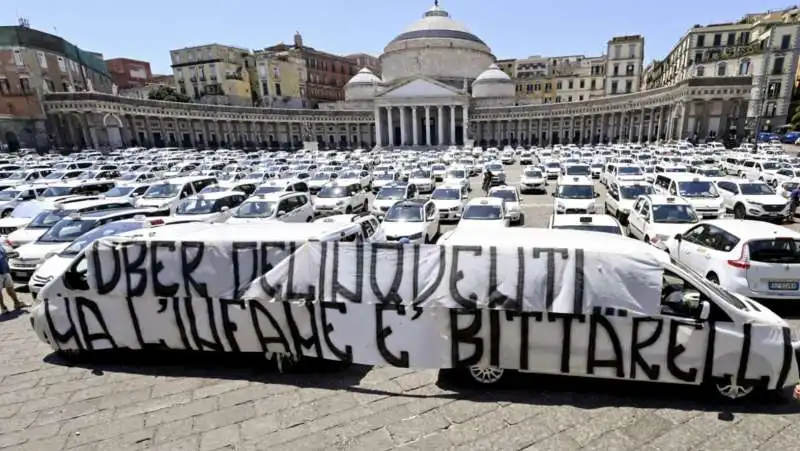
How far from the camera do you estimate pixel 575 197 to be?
14.3m

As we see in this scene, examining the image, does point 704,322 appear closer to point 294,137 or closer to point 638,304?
point 638,304

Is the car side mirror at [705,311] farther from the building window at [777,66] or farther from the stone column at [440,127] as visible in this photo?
the building window at [777,66]

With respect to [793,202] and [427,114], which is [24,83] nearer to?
[427,114]

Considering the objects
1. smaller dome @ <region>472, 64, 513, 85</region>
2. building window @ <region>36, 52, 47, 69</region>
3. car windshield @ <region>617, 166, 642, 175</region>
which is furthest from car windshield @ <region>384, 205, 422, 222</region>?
smaller dome @ <region>472, 64, 513, 85</region>

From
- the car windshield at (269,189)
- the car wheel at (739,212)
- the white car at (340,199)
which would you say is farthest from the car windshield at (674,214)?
the car windshield at (269,189)

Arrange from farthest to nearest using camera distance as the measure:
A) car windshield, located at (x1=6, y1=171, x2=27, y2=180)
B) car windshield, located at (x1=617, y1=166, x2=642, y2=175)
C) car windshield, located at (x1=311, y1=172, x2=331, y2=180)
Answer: car windshield, located at (x1=311, y1=172, x2=331, y2=180) < car windshield, located at (x1=6, y1=171, x2=27, y2=180) < car windshield, located at (x1=617, y1=166, x2=642, y2=175)

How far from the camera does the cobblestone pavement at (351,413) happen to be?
412cm

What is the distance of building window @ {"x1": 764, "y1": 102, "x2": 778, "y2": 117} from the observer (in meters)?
62.0

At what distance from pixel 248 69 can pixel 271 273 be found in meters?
95.5

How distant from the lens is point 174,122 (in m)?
64.1

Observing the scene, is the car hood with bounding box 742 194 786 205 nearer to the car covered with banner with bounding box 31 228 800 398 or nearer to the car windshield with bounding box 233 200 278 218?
the car covered with banner with bounding box 31 228 800 398

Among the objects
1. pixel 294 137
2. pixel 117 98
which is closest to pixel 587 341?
pixel 117 98

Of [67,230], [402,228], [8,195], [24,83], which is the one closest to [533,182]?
[402,228]

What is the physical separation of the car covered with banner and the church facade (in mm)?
55689
